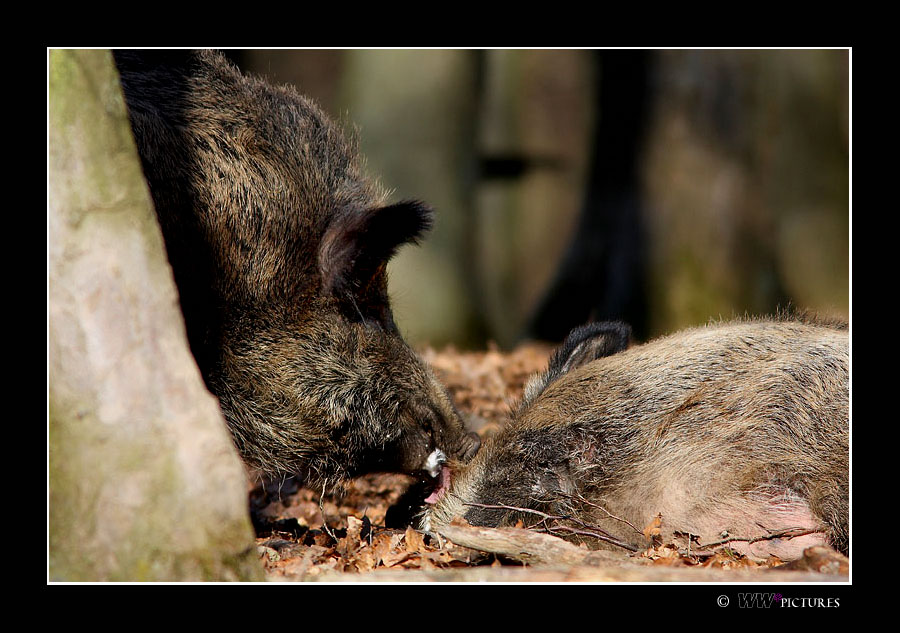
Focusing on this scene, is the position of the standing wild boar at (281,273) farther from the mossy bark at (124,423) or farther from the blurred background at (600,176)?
the blurred background at (600,176)

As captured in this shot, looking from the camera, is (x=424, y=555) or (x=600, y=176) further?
(x=600, y=176)

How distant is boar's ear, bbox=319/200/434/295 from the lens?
4.66m

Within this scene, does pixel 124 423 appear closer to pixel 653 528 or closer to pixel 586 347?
pixel 653 528

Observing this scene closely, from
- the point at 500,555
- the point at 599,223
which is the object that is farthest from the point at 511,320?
the point at 500,555

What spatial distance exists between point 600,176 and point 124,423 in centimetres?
960

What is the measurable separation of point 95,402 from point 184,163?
180cm

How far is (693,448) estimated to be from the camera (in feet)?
13.3

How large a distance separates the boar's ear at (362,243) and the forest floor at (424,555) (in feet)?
3.86

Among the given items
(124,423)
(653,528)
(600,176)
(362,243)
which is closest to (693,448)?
(653,528)

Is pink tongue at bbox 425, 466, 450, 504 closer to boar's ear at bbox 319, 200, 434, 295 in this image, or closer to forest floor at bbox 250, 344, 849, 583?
forest floor at bbox 250, 344, 849, 583

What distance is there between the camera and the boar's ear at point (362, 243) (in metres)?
4.66

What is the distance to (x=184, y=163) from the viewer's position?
434 centimetres

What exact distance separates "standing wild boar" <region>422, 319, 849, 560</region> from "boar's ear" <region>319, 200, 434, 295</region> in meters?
1.15

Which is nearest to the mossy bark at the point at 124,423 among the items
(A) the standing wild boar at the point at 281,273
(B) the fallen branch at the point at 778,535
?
(A) the standing wild boar at the point at 281,273
